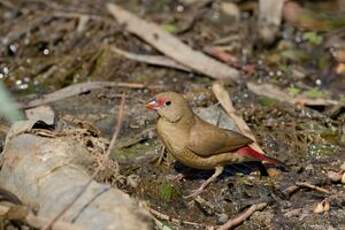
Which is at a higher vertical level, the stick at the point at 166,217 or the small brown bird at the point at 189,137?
the small brown bird at the point at 189,137

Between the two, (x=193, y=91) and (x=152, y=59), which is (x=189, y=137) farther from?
(x=152, y=59)

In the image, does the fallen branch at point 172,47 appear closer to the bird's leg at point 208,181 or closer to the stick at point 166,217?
the bird's leg at point 208,181

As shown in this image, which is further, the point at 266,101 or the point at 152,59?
the point at 152,59

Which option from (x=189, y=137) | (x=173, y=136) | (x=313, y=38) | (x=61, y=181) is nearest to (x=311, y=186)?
(x=189, y=137)

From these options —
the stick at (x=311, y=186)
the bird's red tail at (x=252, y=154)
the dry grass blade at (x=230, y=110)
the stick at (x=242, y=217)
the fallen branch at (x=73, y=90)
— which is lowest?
the fallen branch at (x=73, y=90)

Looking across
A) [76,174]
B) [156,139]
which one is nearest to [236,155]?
[156,139]

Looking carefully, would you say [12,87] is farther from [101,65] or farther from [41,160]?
[41,160]

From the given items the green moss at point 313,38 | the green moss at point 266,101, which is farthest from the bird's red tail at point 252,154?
the green moss at point 313,38
